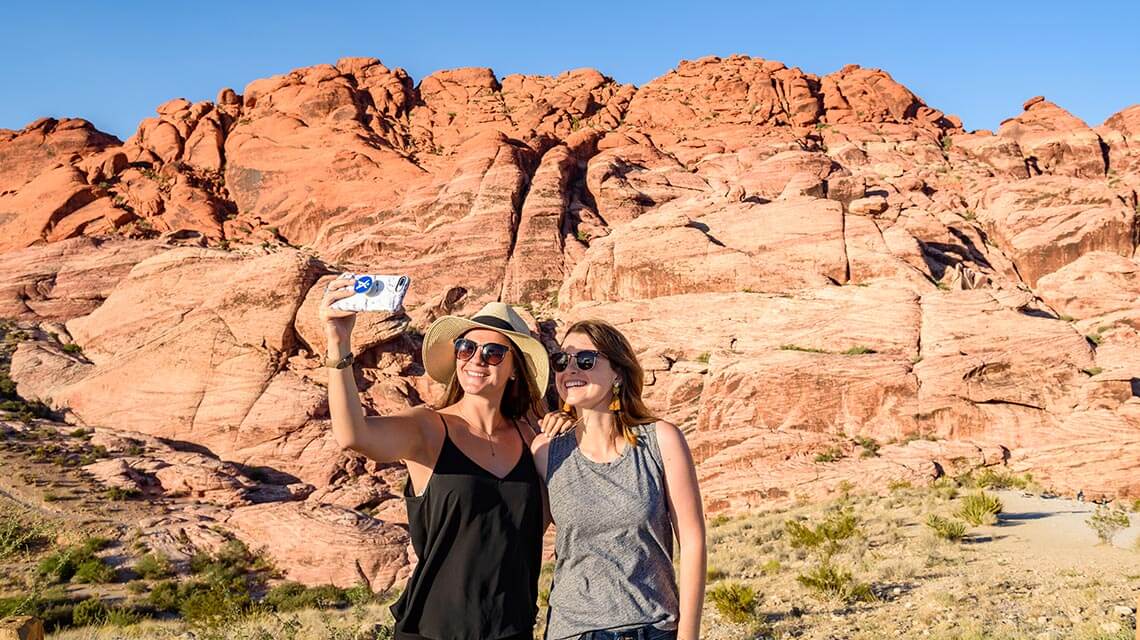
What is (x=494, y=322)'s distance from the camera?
352cm

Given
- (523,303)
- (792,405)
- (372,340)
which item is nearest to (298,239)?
(523,303)

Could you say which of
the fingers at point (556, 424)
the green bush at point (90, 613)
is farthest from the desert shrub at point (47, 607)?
the fingers at point (556, 424)

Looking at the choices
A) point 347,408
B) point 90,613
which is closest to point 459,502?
Result: point 347,408

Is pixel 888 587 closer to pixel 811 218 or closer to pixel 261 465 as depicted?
pixel 261 465

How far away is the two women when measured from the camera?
2.92 m

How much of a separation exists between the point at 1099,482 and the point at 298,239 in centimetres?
4706

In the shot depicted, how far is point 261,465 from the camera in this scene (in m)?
24.9

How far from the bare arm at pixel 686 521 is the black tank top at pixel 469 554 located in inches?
25.9

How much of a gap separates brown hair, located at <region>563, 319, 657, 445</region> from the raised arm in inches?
38.1

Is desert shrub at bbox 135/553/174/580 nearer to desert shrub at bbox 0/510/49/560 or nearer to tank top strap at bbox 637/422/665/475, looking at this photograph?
desert shrub at bbox 0/510/49/560

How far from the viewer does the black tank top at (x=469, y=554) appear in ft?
10.0

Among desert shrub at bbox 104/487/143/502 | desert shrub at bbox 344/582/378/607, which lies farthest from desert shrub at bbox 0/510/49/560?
desert shrub at bbox 344/582/378/607

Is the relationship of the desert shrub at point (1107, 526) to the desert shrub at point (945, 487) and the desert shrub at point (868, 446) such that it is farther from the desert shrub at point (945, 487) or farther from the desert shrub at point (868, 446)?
the desert shrub at point (868, 446)

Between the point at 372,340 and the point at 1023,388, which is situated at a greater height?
the point at 372,340
